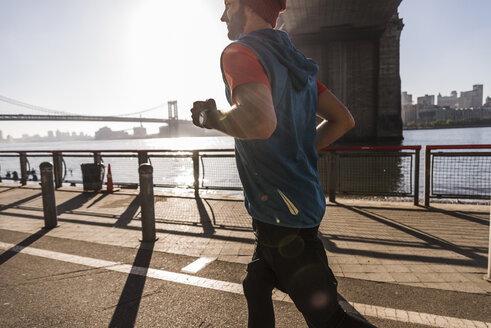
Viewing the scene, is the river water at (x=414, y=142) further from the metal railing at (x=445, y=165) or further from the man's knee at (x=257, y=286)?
the man's knee at (x=257, y=286)

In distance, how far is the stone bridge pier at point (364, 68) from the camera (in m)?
53.2

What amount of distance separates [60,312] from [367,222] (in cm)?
408

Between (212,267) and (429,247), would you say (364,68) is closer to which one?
(429,247)

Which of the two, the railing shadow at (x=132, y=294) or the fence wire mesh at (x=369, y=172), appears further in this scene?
the fence wire mesh at (x=369, y=172)

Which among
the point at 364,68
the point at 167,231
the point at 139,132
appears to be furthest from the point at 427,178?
the point at 139,132

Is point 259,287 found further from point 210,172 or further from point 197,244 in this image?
point 210,172

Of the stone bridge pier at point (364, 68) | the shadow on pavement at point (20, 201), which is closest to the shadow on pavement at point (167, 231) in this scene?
the shadow on pavement at point (20, 201)

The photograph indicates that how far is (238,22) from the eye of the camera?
3.92 ft

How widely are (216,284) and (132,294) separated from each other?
73 centimetres

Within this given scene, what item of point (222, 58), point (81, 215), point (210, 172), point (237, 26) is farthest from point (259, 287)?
point (210, 172)

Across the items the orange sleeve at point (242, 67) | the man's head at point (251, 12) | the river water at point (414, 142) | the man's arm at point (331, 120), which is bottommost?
the river water at point (414, 142)

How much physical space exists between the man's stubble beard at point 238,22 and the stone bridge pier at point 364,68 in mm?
54283

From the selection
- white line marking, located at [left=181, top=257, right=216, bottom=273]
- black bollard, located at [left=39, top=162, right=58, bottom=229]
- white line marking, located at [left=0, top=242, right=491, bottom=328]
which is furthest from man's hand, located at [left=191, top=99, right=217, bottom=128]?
black bollard, located at [left=39, top=162, right=58, bottom=229]

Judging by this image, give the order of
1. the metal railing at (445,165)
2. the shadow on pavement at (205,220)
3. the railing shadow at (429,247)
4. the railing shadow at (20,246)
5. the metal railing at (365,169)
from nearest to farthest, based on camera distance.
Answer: the railing shadow at (429,247) → the railing shadow at (20,246) → the shadow on pavement at (205,220) → the metal railing at (445,165) → the metal railing at (365,169)
